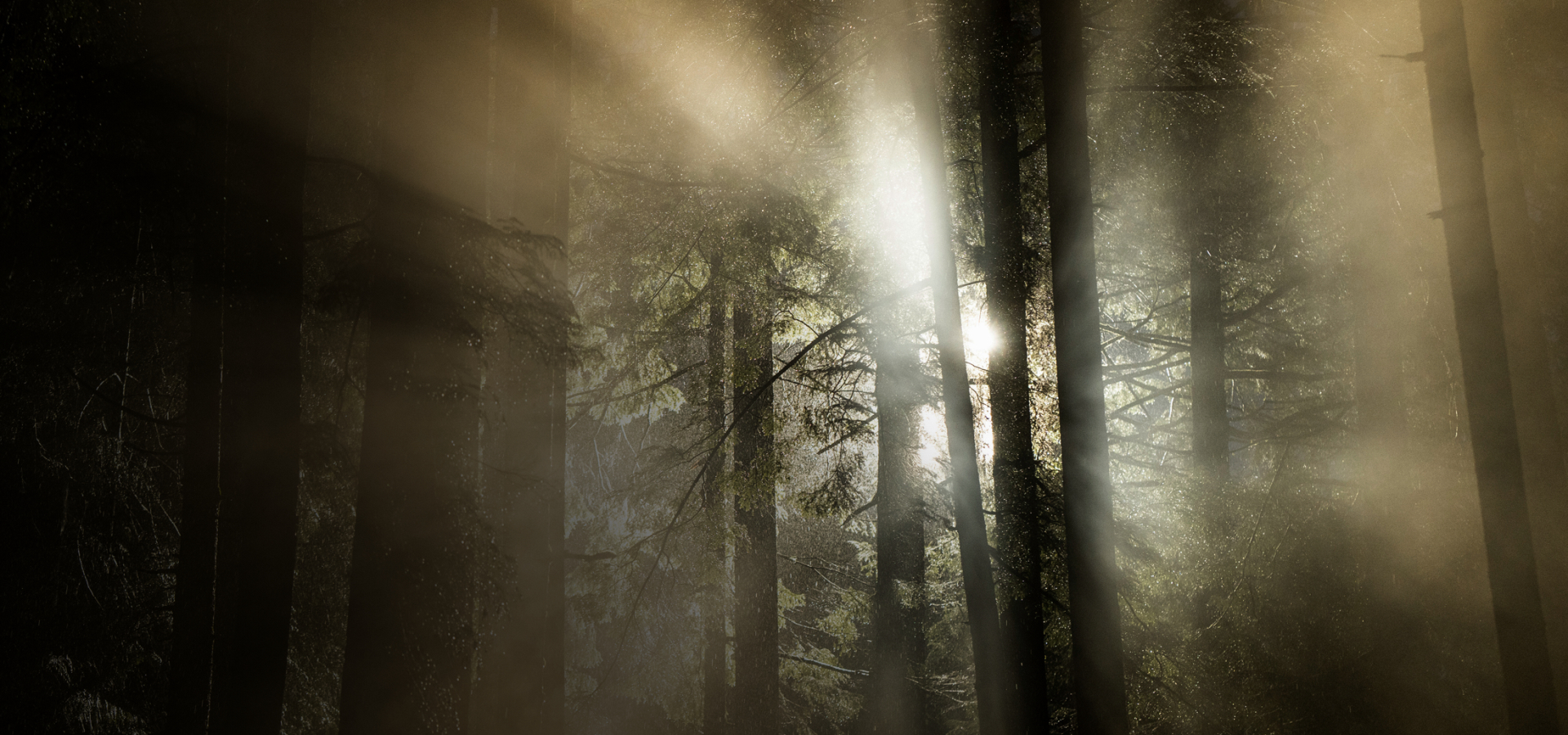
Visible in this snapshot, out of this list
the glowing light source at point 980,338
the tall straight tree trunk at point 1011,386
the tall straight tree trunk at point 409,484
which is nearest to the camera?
the tall straight tree trunk at point 409,484

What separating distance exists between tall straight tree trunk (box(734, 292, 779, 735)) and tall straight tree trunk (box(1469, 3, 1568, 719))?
4052 millimetres

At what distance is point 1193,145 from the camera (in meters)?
3.58

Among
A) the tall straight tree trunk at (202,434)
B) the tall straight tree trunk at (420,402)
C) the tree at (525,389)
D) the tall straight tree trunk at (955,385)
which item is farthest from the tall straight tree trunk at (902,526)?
the tall straight tree trunk at (202,434)

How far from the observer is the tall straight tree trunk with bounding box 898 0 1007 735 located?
Answer: 325cm

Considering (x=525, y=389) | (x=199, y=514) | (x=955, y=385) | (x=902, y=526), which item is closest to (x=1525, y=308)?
(x=955, y=385)

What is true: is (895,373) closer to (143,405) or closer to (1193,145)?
(1193,145)

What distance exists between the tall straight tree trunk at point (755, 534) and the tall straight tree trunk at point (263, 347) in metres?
2.24

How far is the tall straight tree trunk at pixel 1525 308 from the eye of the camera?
3213mm

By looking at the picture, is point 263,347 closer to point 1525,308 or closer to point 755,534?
point 755,534

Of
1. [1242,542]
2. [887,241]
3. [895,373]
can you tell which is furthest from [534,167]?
[1242,542]

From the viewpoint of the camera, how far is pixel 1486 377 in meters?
3.23

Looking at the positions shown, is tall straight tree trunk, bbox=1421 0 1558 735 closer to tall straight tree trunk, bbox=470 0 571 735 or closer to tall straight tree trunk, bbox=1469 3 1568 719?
tall straight tree trunk, bbox=1469 3 1568 719

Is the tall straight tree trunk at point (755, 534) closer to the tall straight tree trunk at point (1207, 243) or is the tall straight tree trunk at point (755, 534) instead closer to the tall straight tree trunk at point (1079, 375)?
the tall straight tree trunk at point (1079, 375)

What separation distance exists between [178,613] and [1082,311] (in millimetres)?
4997
